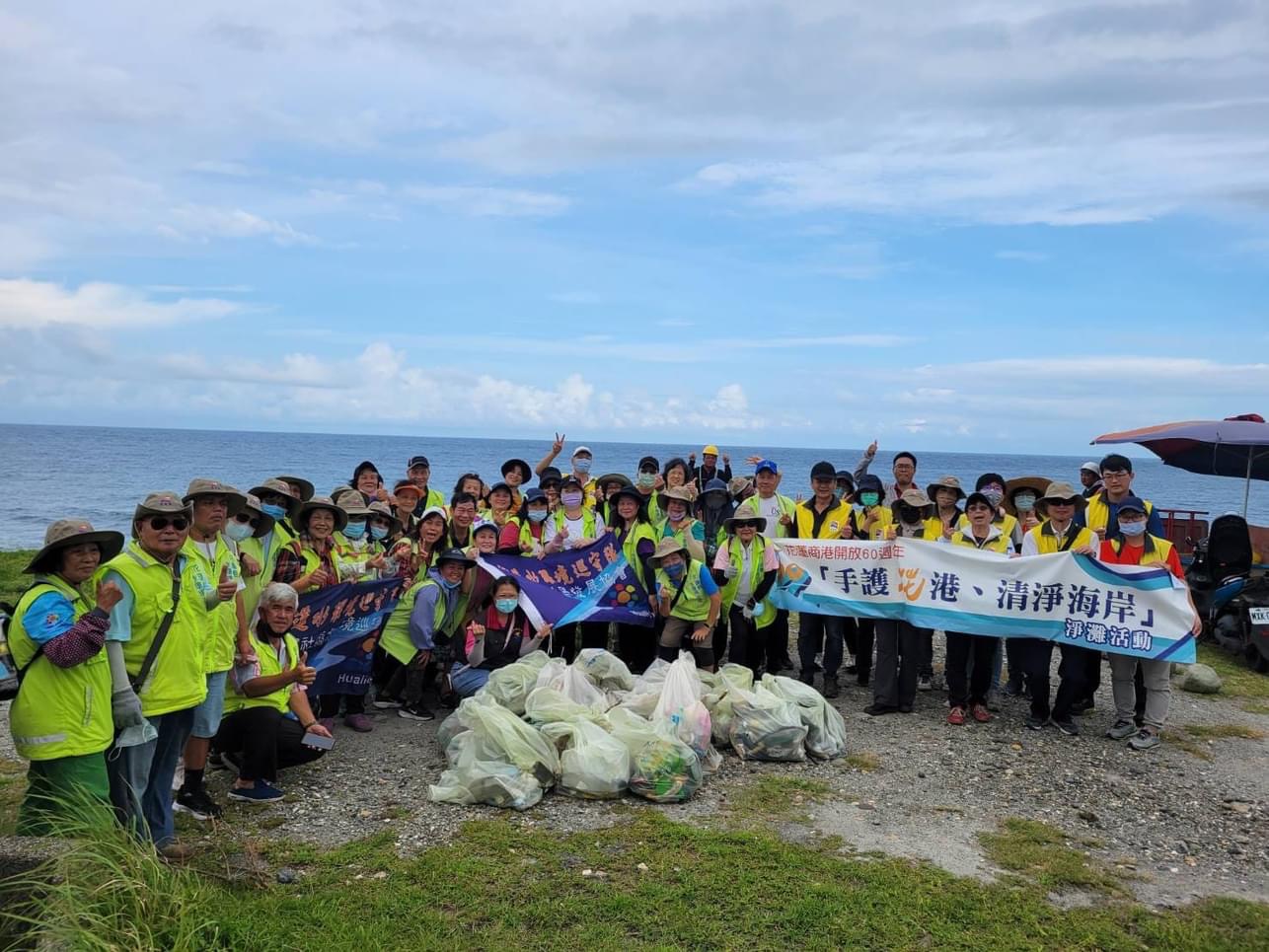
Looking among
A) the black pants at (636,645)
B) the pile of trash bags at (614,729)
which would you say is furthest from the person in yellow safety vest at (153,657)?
the black pants at (636,645)

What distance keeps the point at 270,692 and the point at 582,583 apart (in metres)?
3.29

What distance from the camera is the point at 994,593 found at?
25.9 ft

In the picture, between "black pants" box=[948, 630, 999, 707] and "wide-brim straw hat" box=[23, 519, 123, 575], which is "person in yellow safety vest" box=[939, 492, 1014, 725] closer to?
"black pants" box=[948, 630, 999, 707]

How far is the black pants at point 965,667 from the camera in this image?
7965 millimetres

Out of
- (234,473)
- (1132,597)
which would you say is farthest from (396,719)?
(234,473)

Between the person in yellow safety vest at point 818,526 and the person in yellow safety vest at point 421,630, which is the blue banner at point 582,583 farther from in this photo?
the person in yellow safety vest at point 818,526

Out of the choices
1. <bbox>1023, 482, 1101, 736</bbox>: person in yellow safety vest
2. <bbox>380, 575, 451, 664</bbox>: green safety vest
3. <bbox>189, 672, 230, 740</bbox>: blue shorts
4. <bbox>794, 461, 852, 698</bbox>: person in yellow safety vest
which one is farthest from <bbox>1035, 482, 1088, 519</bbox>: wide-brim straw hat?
<bbox>189, 672, 230, 740</bbox>: blue shorts

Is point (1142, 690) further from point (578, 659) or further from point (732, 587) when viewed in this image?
point (578, 659)

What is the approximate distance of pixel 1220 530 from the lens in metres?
11.2

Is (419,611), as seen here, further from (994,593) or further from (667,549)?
(994,593)

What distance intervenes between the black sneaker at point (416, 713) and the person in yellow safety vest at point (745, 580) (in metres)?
2.75

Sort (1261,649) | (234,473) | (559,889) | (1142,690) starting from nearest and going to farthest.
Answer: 1. (559,889)
2. (1142,690)
3. (1261,649)
4. (234,473)

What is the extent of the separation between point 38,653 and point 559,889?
8.73 ft

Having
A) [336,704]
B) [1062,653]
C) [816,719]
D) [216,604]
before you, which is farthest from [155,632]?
[1062,653]
